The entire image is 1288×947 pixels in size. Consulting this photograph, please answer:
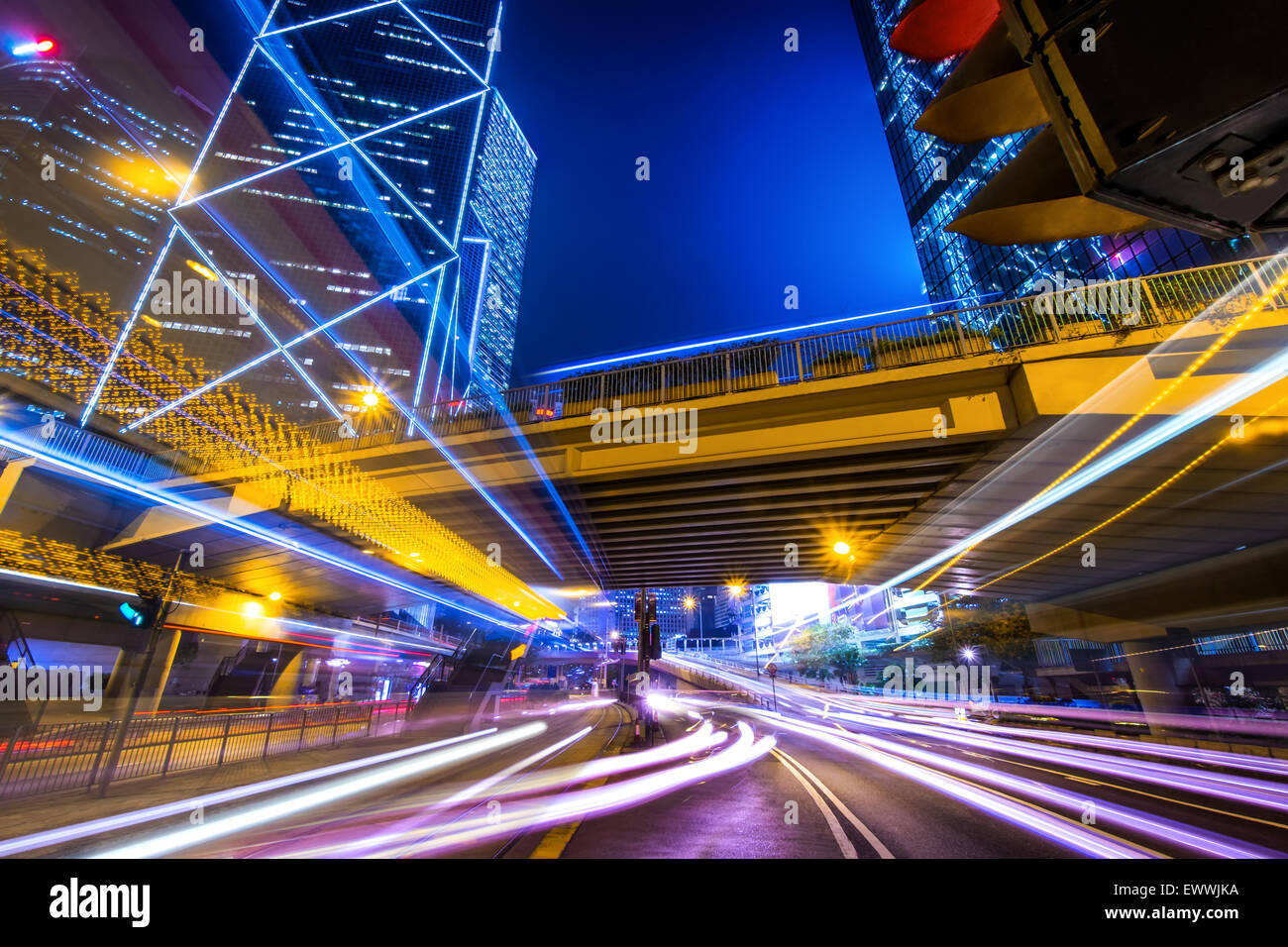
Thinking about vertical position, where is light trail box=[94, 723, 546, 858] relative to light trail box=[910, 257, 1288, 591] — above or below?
below

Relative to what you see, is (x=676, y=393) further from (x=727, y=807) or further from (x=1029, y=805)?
(x=1029, y=805)

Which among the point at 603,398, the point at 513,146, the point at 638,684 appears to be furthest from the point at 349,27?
the point at 638,684

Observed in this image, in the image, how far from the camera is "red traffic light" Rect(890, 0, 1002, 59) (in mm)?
3424

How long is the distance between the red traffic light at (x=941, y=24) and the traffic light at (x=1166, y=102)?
116cm

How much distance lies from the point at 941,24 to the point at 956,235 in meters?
38.0

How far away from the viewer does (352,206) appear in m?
54.8

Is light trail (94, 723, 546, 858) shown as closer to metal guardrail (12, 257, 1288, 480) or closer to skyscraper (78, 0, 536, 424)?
metal guardrail (12, 257, 1288, 480)

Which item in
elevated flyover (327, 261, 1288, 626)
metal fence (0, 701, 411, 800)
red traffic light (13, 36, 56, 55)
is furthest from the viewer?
elevated flyover (327, 261, 1288, 626)

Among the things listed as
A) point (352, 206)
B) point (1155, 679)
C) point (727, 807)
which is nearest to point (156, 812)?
point (727, 807)

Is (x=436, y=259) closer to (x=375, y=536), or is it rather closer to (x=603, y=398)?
(x=375, y=536)

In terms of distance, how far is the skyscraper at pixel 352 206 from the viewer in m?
49.2

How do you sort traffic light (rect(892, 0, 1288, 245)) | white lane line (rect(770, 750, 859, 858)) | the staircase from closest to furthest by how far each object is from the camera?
traffic light (rect(892, 0, 1288, 245)), white lane line (rect(770, 750, 859, 858)), the staircase

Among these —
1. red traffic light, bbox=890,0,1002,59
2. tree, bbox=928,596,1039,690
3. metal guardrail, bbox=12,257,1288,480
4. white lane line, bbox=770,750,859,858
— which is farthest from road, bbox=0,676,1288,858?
tree, bbox=928,596,1039,690

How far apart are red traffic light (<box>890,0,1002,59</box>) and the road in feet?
25.1
